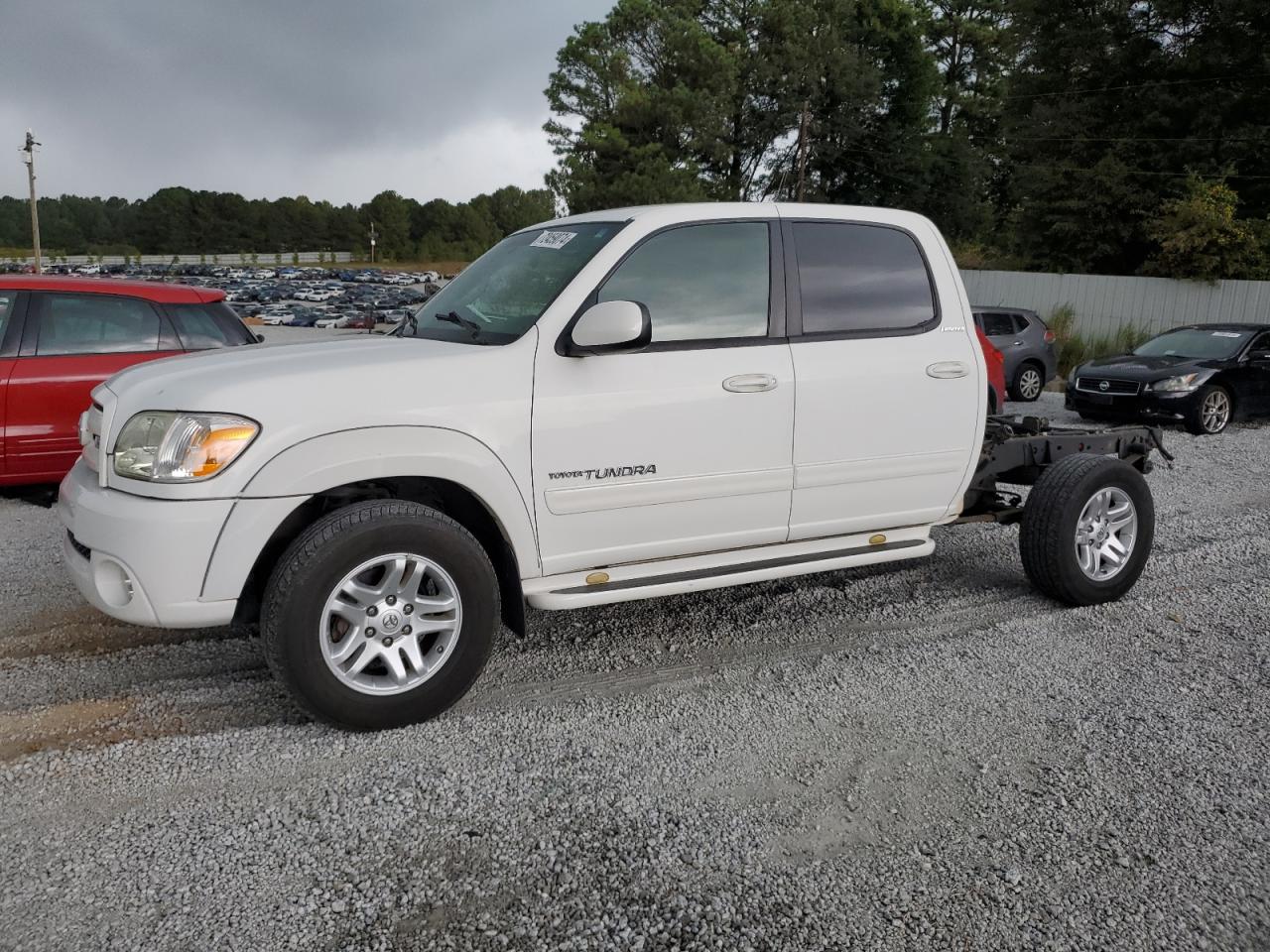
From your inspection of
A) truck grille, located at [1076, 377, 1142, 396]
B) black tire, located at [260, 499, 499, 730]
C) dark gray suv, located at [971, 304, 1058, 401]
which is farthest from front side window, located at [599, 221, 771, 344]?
dark gray suv, located at [971, 304, 1058, 401]

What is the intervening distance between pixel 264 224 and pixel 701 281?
164 m

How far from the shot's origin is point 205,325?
748 centimetres

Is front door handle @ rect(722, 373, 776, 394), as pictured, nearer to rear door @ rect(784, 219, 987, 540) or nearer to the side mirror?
rear door @ rect(784, 219, 987, 540)

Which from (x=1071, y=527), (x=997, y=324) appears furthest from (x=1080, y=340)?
(x=1071, y=527)

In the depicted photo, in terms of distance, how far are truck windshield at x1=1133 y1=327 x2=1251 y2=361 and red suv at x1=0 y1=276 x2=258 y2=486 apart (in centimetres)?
1192

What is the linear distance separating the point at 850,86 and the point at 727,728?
168 feet

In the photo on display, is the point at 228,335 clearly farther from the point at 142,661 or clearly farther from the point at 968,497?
the point at 968,497

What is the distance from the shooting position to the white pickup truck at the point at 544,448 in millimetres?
3418

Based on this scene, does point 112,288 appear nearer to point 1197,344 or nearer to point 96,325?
point 96,325

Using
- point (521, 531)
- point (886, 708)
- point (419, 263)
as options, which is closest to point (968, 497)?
point (886, 708)

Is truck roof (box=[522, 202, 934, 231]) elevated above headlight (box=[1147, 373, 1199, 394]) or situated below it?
above

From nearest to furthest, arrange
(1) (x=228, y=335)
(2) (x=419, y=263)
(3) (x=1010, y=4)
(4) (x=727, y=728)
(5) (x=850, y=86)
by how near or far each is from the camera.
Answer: (4) (x=727, y=728) < (1) (x=228, y=335) < (3) (x=1010, y=4) < (5) (x=850, y=86) < (2) (x=419, y=263)

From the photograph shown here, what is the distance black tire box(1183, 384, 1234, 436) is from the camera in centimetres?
1241

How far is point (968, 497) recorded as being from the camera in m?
5.35
